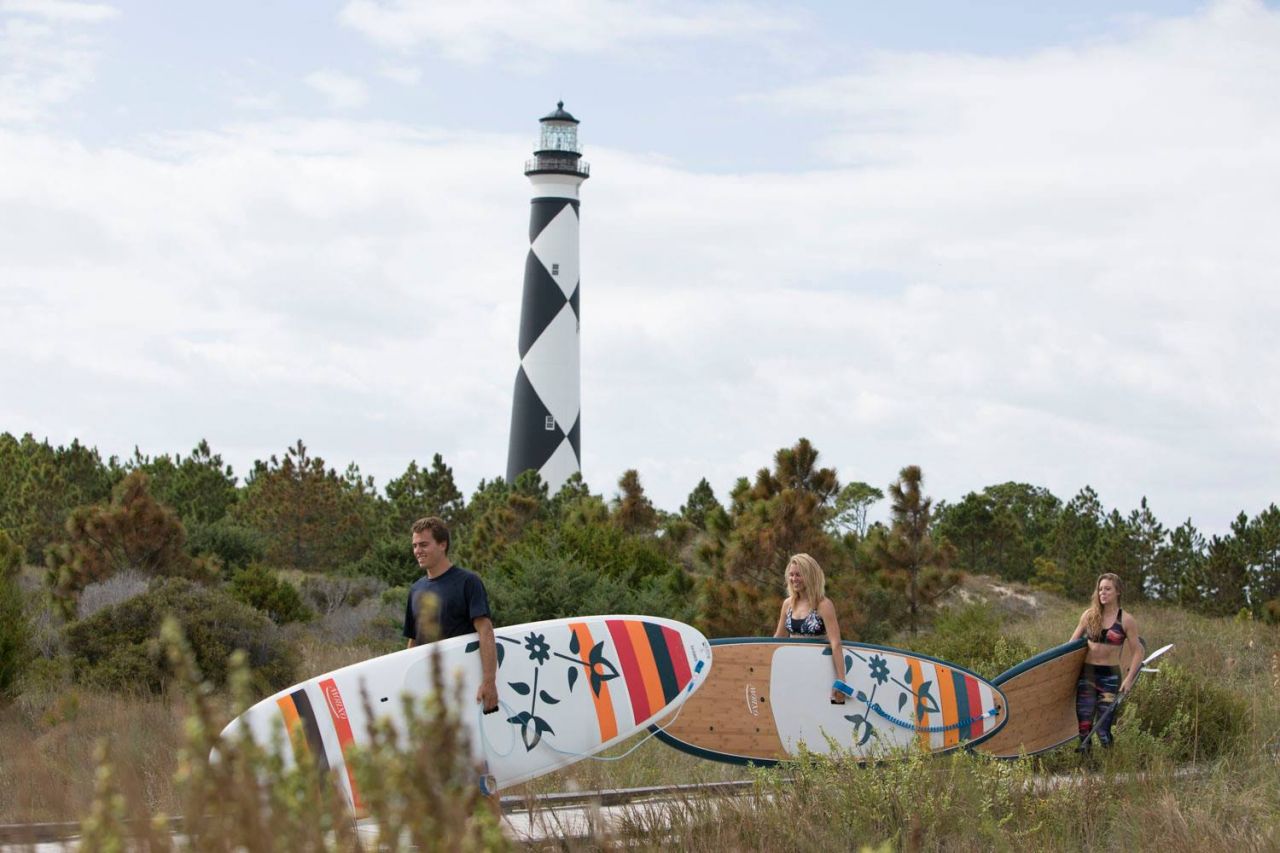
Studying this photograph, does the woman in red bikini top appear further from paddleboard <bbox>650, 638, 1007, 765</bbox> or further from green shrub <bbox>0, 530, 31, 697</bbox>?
green shrub <bbox>0, 530, 31, 697</bbox>

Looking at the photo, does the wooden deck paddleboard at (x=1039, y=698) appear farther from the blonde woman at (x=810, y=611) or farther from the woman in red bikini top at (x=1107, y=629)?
the blonde woman at (x=810, y=611)

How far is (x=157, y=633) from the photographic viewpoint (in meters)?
13.7

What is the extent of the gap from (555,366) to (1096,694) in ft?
103

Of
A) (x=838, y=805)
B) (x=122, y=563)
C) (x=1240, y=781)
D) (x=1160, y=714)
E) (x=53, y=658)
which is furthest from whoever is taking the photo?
(x=122, y=563)

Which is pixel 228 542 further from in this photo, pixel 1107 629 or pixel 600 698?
pixel 1107 629

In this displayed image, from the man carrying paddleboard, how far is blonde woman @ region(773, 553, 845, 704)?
9.13 ft

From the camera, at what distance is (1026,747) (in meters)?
10.4

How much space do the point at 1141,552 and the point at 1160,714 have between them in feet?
57.7

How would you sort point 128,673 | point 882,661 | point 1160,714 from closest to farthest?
point 882,661 < point 1160,714 < point 128,673

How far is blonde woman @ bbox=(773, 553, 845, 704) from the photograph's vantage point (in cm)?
930

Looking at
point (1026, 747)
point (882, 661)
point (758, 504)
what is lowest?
point (1026, 747)

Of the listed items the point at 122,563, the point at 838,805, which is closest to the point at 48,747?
the point at 838,805

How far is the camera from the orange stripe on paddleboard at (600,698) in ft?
28.0

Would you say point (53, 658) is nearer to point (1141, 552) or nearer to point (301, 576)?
point (301, 576)
